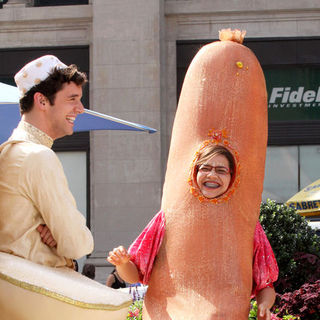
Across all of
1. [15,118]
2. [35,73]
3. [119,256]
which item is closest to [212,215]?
[119,256]

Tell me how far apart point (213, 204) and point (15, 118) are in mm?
3451

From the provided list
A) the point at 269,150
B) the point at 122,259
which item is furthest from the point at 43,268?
the point at 269,150

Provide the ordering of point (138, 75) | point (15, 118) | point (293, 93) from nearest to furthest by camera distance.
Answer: point (15, 118) → point (138, 75) → point (293, 93)

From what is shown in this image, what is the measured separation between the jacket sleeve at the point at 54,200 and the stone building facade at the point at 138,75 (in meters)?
11.3

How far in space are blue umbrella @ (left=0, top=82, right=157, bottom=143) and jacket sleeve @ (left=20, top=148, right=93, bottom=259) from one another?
393 cm

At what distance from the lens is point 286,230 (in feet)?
21.4

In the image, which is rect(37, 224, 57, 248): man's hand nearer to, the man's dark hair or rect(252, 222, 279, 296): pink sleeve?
the man's dark hair

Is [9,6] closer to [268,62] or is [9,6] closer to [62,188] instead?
[268,62]

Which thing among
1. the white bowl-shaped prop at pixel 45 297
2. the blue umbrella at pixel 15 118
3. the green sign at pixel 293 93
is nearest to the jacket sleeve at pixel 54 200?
the white bowl-shaped prop at pixel 45 297

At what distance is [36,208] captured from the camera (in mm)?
2691

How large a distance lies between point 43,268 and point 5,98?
426cm

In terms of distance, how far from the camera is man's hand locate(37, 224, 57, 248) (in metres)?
2.69

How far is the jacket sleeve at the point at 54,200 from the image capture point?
2.61 meters

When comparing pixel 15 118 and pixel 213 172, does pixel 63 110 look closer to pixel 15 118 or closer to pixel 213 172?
pixel 213 172
